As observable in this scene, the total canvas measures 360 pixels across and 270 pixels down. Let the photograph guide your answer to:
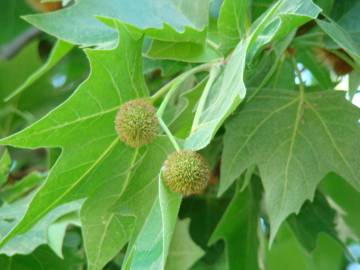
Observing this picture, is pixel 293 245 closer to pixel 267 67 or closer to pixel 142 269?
pixel 267 67

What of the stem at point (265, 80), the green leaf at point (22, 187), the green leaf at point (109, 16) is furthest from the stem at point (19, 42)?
the stem at point (265, 80)

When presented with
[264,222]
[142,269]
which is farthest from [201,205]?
[142,269]

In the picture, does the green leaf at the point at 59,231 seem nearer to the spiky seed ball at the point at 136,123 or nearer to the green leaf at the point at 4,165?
the green leaf at the point at 4,165

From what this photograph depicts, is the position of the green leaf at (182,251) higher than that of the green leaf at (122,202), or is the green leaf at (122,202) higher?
the green leaf at (122,202)

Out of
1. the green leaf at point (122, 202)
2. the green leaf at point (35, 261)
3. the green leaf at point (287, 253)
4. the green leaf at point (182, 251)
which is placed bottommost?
the green leaf at point (287, 253)

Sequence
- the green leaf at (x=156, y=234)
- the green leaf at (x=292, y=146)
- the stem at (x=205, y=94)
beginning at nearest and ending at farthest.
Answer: the green leaf at (x=156, y=234) < the stem at (x=205, y=94) < the green leaf at (x=292, y=146)

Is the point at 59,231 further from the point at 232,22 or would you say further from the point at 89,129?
the point at 232,22
